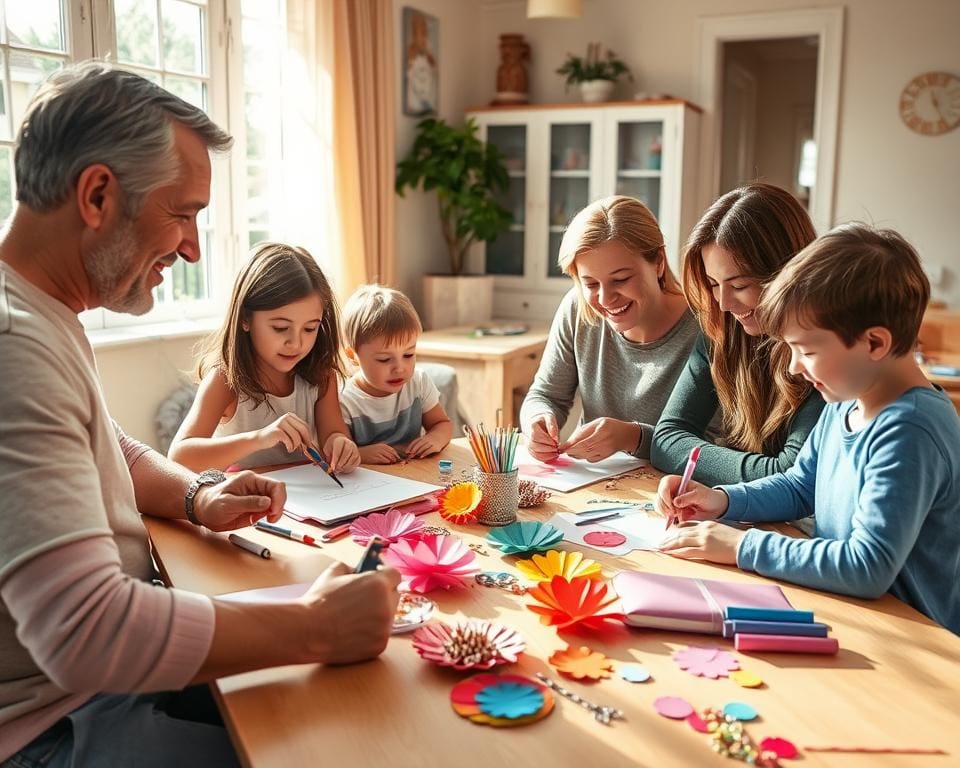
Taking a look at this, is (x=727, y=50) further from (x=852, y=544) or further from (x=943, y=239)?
(x=852, y=544)

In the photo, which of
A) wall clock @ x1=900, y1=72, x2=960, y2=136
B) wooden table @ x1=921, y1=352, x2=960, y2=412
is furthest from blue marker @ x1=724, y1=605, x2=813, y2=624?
wall clock @ x1=900, y1=72, x2=960, y2=136

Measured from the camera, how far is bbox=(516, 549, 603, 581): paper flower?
1232 millimetres

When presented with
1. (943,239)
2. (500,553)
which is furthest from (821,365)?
(943,239)

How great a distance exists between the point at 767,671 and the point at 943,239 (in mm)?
4024

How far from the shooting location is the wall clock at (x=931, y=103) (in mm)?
4238

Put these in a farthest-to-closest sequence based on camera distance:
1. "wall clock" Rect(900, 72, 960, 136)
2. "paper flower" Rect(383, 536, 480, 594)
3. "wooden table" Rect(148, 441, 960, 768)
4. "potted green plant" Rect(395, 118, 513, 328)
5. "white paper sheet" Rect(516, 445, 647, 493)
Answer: "potted green plant" Rect(395, 118, 513, 328) < "wall clock" Rect(900, 72, 960, 136) < "white paper sheet" Rect(516, 445, 647, 493) < "paper flower" Rect(383, 536, 480, 594) < "wooden table" Rect(148, 441, 960, 768)

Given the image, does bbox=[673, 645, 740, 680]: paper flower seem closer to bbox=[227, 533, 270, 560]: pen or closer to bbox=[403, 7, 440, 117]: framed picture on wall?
bbox=[227, 533, 270, 560]: pen

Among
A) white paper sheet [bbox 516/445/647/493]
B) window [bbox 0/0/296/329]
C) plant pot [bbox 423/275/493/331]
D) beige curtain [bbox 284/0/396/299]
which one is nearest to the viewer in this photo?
white paper sheet [bbox 516/445/647/493]

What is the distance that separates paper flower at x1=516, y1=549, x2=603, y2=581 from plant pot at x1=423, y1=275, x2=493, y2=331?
10.6 ft

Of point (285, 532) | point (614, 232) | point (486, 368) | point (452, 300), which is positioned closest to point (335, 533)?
point (285, 532)

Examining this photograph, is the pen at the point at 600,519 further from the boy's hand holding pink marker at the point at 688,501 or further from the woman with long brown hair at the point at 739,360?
the woman with long brown hair at the point at 739,360

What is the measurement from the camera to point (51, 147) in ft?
3.34

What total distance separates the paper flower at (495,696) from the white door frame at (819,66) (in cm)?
406

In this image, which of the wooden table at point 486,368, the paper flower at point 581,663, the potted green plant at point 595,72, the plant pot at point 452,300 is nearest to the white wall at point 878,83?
the potted green plant at point 595,72
